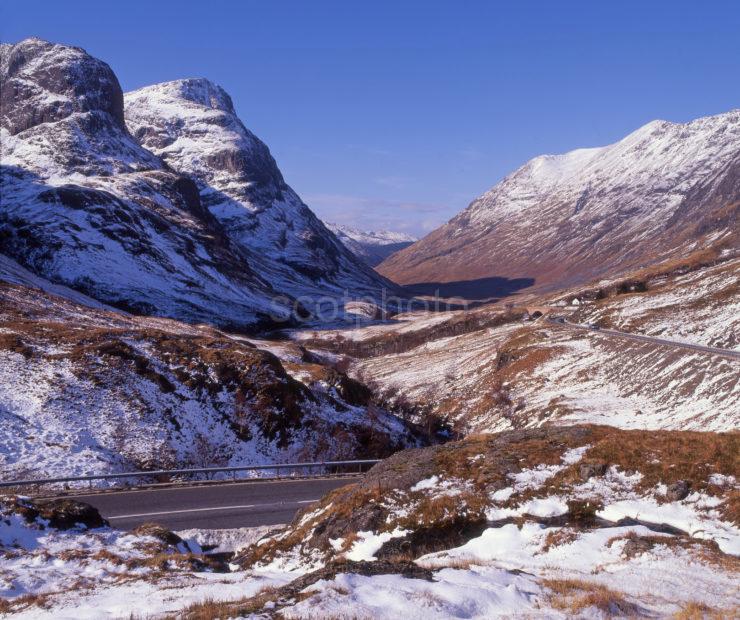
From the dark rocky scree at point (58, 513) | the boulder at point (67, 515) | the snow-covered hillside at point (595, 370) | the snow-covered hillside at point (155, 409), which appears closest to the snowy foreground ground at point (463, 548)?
the dark rocky scree at point (58, 513)

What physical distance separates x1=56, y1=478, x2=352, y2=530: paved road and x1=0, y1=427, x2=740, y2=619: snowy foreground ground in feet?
5.85

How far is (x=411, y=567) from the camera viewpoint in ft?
42.9

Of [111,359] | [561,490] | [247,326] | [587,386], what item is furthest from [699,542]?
[247,326]

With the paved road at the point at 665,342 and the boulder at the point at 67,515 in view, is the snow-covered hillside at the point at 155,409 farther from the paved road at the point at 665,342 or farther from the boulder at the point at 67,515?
the paved road at the point at 665,342

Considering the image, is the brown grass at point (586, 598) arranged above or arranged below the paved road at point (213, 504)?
above

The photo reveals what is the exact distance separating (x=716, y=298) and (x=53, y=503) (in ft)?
306

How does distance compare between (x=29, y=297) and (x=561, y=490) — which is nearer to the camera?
(x=561, y=490)

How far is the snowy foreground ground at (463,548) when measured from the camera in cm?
1119

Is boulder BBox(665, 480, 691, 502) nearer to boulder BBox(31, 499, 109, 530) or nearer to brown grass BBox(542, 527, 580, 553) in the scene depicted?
brown grass BBox(542, 527, 580, 553)

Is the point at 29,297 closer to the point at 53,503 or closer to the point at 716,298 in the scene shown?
the point at 53,503

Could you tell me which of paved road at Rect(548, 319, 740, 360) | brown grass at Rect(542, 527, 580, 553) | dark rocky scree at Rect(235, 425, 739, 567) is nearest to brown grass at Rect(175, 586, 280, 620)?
dark rocky scree at Rect(235, 425, 739, 567)

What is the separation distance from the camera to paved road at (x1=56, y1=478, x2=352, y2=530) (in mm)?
24969

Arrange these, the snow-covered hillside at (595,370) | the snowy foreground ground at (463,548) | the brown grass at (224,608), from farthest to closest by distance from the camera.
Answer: the snow-covered hillside at (595,370), the snowy foreground ground at (463,548), the brown grass at (224,608)

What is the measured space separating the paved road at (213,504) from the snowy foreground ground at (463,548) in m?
1.78
